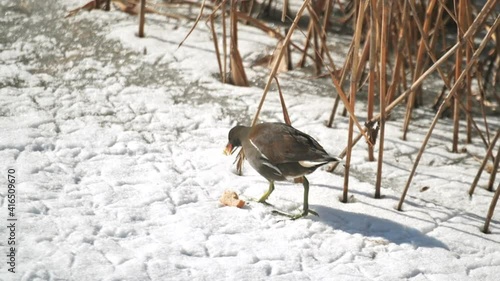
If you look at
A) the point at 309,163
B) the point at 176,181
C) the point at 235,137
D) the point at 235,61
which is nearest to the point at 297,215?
the point at 309,163

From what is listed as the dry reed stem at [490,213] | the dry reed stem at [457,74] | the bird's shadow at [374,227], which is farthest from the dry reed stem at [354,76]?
the dry reed stem at [490,213]

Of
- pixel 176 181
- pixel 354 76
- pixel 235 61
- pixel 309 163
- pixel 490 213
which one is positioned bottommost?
pixel 176 181

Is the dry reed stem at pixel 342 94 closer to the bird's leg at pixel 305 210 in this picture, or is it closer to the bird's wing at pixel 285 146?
the bird's wing at pixel 285 146

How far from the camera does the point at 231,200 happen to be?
3.57m

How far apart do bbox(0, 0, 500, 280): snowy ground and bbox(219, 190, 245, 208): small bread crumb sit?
5 cm

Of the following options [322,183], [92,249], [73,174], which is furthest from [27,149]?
[322,183]

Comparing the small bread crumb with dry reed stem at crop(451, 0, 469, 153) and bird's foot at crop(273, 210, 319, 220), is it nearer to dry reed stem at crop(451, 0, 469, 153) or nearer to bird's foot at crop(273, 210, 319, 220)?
bird's foot at crop(273, 210, 319, 220)

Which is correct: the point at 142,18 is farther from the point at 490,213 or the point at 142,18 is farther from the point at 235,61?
the point at 490,213

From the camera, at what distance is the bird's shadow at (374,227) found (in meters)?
3.42

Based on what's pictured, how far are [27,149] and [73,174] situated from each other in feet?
1.06

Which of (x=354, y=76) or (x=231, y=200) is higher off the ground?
(x=354, y=76)

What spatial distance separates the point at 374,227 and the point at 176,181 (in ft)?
3.23

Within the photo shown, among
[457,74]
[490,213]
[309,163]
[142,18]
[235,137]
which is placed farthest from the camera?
[142,18]

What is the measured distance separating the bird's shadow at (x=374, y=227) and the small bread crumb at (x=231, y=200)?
0.35 metres
